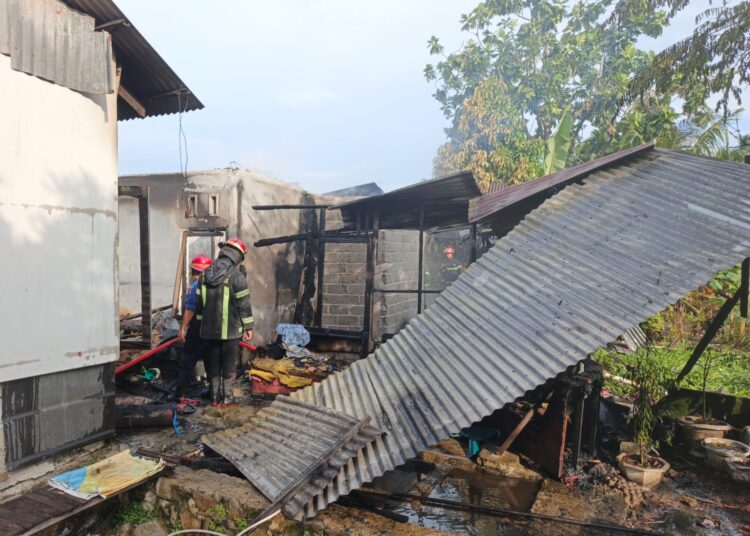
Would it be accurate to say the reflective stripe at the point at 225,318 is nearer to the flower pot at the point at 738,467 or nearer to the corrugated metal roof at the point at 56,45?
the corrugated metal roof at the point at 56,45

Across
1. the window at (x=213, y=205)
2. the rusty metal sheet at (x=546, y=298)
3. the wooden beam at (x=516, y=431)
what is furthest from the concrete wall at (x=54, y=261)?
the wooden beam at (x=516, y=431)

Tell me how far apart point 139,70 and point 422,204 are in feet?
14.5

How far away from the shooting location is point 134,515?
392 centimetres

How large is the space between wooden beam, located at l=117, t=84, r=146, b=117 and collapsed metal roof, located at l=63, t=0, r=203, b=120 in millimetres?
63

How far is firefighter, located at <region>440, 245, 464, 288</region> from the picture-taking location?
15.7 meters

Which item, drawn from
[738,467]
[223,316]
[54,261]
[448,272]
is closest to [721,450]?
[738,467]

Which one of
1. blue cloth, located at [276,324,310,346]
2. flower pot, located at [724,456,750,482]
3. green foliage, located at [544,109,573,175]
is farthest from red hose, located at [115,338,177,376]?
green foliage, located at [544,109,573,175]

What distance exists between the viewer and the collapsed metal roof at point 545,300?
335cm

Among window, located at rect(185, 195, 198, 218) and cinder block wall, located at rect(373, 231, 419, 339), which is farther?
cinder block wall, located at rect(373, 231, 419, 339)

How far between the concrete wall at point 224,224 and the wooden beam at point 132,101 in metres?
1.91

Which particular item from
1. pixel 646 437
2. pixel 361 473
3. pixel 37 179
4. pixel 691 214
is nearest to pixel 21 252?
pixel 37 179

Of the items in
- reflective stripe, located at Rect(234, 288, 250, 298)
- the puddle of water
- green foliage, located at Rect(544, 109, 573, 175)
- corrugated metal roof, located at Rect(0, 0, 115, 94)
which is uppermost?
green foliage, located at Rect(544, 109, 573, 175)

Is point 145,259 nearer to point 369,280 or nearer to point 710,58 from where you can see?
point 369,280

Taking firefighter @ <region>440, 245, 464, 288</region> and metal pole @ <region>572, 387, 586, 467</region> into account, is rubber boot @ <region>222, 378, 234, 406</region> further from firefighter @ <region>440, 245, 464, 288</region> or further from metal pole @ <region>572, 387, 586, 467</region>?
firefighter @ <region>440, 245, 464, 288</region>
